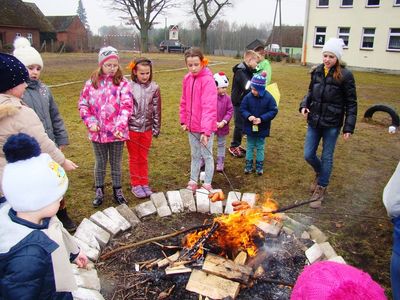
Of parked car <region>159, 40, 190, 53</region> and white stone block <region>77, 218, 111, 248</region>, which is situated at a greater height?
parked car <region>159, 40, 190, 53</region>

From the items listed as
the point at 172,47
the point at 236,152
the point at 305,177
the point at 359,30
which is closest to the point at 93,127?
the point at 236,152

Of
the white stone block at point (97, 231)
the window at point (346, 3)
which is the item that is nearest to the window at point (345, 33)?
the window at point (346, 3)

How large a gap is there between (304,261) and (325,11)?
26.2 m

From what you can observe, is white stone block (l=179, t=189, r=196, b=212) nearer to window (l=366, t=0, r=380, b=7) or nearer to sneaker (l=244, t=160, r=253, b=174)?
sneaker (l=244, t=160, r=253, b=174)

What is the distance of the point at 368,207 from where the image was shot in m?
4.50

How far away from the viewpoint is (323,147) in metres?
4.49

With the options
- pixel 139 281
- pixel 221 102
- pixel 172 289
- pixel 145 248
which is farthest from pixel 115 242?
pixel 221 102

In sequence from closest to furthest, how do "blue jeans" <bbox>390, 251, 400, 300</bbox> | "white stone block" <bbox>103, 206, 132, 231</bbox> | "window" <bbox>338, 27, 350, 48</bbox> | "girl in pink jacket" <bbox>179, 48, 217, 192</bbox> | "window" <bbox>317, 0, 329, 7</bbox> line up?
1. "blue jeans" <bbox>390, 251, 400, 300</bbox>
2. "white stone block" <bbox>103, 206, 132, 231</bbox>
3. "girl in pink jacket" <bbox>179, 48, 217, 192</bbox>
4. "window" <bbox>338, 27, 350, 48</bbox>
5. "window" <bbox>317, 0, 329, 7</bbox>

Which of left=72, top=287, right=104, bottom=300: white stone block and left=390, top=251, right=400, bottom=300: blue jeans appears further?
left=72, top=287, right=104, bottom=300: white stone block

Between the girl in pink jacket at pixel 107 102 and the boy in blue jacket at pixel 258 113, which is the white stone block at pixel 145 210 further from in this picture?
the boy in blue jacket at pixel 258 113

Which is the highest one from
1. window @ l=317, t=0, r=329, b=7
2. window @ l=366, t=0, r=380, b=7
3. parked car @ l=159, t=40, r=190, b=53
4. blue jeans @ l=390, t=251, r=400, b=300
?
window @ l=317, t=0, r=329, b=7

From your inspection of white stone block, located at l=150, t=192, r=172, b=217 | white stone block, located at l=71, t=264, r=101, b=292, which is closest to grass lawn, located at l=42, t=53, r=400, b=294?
white stone block, located at l=150, t=192, r=172, b=217

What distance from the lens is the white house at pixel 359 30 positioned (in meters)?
23.0

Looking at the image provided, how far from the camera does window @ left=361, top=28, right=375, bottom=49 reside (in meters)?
24.0
